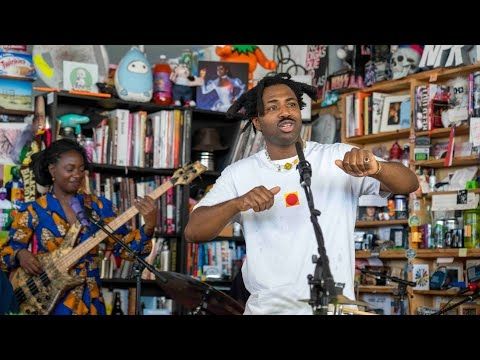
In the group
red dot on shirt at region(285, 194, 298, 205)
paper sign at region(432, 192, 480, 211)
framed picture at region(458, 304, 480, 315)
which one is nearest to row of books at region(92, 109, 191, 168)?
paper sign at region(432, 192, 480, 211)

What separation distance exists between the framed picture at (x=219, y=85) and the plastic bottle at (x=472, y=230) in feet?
5.32

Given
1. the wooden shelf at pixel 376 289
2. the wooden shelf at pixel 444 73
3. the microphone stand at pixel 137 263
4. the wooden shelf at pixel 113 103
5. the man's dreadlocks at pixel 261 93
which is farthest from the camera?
the wooden shelf at pixel 376 289

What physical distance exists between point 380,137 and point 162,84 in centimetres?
140

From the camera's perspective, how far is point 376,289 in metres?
5.74

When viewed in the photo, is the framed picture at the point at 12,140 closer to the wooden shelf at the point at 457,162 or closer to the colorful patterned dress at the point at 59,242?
the colorful patterned dress at the point at 59,242

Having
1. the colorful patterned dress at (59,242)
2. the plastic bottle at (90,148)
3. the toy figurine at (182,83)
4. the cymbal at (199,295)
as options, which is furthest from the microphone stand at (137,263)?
the toy figurine at (182,83)

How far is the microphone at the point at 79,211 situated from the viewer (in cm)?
434

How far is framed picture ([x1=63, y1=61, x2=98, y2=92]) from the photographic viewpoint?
540 cm

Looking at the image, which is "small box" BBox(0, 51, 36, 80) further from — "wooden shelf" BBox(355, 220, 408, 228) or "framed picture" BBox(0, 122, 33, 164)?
"wooden shelf" BBox(355, 220, 408, 228)

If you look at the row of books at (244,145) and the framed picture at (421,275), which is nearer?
the framed picture at (421,275)

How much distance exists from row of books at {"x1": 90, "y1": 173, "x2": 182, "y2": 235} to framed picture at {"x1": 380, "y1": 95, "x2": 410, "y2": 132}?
134cm

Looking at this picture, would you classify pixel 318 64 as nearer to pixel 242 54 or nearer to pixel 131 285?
pixel 242 54
